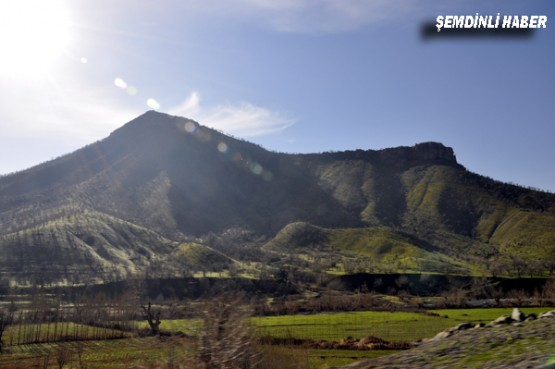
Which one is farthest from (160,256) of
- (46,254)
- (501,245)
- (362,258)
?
(501,245)

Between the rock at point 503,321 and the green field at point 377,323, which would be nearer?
the rock at point 503,321

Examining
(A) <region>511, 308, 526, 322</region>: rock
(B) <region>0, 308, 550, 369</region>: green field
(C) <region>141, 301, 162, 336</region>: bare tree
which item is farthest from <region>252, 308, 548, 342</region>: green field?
(A) <region>511, 308, 526, 322</region>: rock

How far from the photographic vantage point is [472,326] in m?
13.9

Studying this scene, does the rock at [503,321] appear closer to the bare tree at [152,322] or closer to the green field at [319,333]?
the green field at [319,333]

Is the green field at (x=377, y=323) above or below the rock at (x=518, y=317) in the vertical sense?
below

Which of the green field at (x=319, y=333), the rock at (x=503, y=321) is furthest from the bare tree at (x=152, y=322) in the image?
the rock at (x=503, y=321)

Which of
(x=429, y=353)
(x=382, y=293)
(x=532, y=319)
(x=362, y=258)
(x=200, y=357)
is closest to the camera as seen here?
(x=200, y=357)

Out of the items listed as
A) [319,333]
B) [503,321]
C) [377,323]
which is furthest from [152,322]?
[503,321]

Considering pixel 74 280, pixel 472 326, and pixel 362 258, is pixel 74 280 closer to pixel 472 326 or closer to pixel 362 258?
pixel 362 258

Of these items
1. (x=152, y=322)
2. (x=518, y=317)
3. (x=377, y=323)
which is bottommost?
(x=377, y=323)

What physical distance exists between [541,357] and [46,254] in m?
133

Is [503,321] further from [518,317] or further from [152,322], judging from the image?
[152,322]

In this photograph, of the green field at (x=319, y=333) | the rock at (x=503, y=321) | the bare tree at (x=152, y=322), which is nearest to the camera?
the rock at (x=503, y=321)

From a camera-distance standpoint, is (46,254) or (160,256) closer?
(46,254)
